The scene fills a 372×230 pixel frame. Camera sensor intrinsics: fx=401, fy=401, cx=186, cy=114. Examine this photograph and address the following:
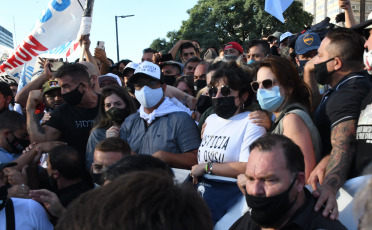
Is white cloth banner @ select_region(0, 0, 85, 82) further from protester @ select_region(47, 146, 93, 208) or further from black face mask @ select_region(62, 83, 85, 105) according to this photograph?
protester @ select_region(47, 146, 93, 208)

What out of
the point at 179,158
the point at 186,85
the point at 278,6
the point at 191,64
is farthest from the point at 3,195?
the point at 191,64

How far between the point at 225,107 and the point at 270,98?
0.39 metres

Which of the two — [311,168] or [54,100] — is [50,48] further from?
[311,168]

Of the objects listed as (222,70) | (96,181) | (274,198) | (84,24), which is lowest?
(96,181)

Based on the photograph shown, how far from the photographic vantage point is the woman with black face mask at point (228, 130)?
3.13 metres

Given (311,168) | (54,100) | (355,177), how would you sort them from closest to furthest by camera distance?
1. (355,177)
2. (311,168)
3. (54,100)

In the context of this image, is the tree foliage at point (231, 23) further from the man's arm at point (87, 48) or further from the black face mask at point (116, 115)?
the black face mask at point (116, 115)

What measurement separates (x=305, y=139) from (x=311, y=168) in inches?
8.1

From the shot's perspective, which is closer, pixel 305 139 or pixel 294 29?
pixel 305 139

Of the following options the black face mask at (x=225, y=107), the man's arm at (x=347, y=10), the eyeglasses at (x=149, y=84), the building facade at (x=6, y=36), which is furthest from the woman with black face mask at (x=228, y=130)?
the building facade at (x=6, y=36)

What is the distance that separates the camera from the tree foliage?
3953cm

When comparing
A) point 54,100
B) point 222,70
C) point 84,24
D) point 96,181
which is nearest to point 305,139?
point 222,70

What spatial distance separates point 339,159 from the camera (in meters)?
2.64

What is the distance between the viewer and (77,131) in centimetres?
448
